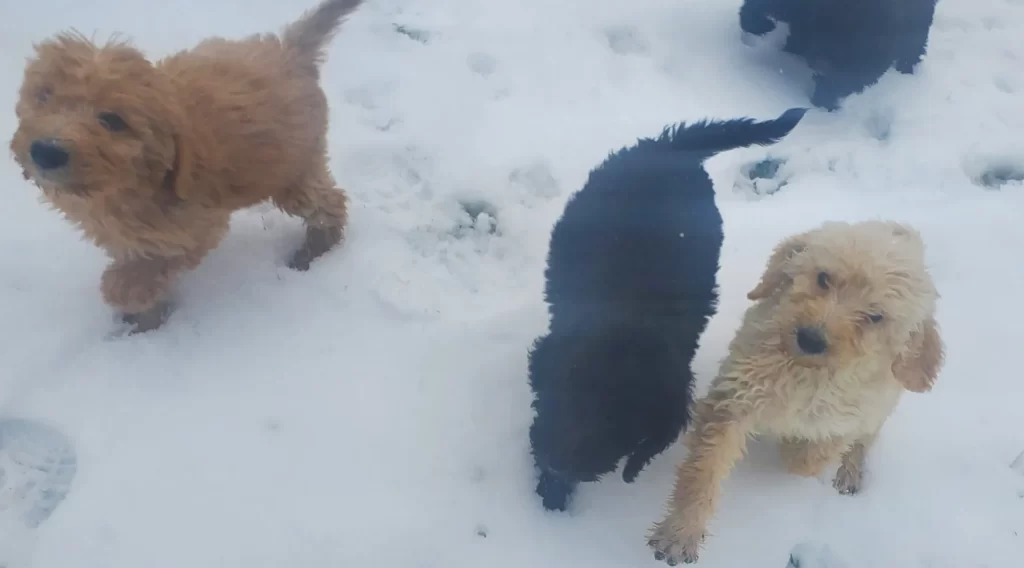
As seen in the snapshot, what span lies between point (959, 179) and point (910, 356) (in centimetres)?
194

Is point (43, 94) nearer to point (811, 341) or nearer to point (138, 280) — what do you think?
point (138, 280)

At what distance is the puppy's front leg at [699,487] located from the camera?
6.97 feet

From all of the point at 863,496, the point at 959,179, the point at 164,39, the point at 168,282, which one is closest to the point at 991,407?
the point at 863,496

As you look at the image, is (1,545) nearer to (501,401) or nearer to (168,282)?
(168,282)

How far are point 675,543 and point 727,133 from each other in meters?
1.31

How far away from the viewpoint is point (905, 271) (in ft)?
6.42

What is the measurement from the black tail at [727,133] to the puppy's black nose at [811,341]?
714mm

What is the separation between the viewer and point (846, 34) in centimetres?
351

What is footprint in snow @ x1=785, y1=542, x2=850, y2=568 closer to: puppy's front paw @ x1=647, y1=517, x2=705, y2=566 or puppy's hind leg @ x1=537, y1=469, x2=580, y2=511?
puppy's front paw @ x1=647, y1=517, x2=705, y2=566

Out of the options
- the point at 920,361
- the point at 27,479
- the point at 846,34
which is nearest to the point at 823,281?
the point at 920,361

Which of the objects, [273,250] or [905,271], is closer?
[905,271]

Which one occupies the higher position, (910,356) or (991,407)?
(910,356)

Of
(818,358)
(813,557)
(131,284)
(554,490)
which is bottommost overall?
(813,557)

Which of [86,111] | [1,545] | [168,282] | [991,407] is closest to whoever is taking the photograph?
[86,111]
